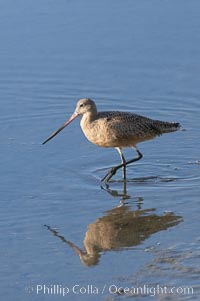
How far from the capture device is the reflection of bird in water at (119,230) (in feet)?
21.5

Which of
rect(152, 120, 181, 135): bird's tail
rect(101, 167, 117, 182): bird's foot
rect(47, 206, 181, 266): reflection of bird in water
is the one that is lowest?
rect(47, 206, 181, 266): reflection of bird in water

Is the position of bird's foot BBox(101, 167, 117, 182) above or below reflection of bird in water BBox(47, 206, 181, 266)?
above

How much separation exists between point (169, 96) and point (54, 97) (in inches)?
47.4

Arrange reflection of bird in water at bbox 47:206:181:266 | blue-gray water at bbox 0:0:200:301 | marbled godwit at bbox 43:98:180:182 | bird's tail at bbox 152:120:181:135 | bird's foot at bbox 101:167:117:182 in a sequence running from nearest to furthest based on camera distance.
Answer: blue-gray water at bbox 0:0:200:301 → reflection of bird in water at bbox 47:206:181:266 → bird's foot at bbox 101:167:117:182 → marbled godwit at bbox 43:98:180:182 → bird's tail at bbox 152:120:181:135

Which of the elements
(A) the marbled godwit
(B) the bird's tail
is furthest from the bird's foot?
(B) the bird's tail

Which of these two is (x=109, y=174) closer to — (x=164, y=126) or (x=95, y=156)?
(x=95, y=156)

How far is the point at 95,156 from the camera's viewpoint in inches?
340

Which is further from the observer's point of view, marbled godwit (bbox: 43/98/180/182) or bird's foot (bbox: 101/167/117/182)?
marbled godwit (bbox: 43/98/180/182)

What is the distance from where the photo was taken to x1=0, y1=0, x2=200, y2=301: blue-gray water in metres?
6.20

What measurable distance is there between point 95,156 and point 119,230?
1767 millimetres

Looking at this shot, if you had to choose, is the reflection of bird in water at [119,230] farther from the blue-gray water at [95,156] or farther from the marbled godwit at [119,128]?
the marbled godwit at [119,128]

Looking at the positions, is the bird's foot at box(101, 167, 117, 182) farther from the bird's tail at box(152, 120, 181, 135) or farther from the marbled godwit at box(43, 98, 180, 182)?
the bird's tail at box(152, 120, 181, 135)

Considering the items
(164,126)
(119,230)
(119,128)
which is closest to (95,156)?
(119,128)

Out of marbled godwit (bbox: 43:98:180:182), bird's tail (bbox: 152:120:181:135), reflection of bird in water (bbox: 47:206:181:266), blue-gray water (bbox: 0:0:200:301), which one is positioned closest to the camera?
blue-gray water (bbox: 0:0:200:301)
